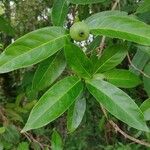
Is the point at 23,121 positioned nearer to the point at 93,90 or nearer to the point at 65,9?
the point at 65,9

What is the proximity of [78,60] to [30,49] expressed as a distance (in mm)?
109

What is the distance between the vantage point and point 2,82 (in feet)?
12.5

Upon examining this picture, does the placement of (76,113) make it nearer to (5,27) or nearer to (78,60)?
(78,60)

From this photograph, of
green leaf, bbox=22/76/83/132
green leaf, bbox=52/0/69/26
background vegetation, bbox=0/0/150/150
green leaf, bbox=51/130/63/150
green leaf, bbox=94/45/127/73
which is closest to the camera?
green leaf, bbox=22/76/83/132

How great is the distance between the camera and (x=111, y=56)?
38.3 inches

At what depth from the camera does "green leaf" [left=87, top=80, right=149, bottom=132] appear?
0.85 meters

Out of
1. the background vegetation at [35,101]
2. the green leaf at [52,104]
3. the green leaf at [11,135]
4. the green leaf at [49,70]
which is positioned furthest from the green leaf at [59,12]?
the green leaf at [11,135]

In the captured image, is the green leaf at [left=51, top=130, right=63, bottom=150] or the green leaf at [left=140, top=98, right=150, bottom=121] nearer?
the green leaf at [left=140, top=98, right=150, bottom=121]

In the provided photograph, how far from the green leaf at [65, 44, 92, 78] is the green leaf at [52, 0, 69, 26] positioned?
11.2 inches

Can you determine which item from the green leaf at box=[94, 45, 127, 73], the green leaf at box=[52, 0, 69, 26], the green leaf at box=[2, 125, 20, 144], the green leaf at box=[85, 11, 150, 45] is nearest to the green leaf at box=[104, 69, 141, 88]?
the green leaf at box=[94, 45, 127, 73]

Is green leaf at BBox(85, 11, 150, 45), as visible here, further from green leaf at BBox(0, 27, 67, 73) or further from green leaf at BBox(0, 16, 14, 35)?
green leaf at BBox(0, 16, 14, 35)

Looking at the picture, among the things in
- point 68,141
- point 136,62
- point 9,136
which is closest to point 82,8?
point 136,62

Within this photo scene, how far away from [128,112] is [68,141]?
286 centimetres

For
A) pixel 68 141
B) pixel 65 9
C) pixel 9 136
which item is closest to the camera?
pixel 65 9
